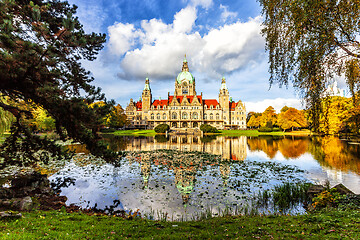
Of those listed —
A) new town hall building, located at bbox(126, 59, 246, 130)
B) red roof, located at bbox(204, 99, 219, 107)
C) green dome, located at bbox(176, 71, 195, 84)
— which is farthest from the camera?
green dome, located at bbox(176, 71, 195, 84)

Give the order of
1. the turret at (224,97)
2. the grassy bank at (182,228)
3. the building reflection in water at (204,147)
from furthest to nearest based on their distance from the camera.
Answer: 1. the turret at (224,97)
2. the building reflection in water at (204,147)
3. the grassy bank at (182,228)

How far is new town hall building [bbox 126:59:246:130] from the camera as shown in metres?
75.3

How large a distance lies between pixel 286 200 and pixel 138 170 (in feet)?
27.1

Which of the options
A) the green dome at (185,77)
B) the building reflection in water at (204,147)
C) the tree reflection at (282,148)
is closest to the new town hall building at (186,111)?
the green dome at (185,77)

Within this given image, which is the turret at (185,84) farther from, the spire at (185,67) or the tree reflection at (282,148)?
the tree reflection at (282,148)

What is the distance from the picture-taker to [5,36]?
3.77m

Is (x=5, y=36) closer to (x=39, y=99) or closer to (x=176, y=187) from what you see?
(x=39, y=99)

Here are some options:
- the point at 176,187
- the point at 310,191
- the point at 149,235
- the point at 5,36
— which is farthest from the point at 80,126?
the point at 310,191

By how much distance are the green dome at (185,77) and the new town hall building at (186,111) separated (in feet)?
29.9

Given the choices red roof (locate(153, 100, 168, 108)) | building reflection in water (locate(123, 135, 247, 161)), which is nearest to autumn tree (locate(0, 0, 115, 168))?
building reflection in water (locate(123, 135, 247, 161))

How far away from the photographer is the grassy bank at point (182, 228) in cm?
413

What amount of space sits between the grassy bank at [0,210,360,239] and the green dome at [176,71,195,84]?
3255 inches

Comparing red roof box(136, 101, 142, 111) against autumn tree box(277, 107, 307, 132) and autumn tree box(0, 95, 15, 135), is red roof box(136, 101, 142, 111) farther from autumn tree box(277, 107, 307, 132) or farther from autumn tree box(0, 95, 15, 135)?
autumn tree box(0, 95, 15, 135)

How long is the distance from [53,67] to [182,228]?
5.74 m
